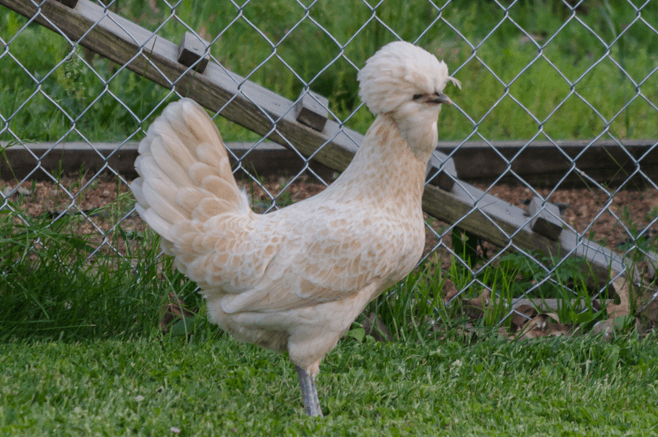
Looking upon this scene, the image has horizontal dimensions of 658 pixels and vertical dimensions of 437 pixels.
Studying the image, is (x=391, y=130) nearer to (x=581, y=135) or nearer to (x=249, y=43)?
(x=581, y=135)

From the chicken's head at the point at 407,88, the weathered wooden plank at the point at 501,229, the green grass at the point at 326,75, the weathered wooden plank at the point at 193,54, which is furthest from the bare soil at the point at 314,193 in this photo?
the chicken's head at the point at 407,88

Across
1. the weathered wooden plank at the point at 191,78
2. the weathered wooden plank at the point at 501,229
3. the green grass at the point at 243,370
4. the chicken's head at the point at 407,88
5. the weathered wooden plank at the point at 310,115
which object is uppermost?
the chicken's head at the point at 407,88

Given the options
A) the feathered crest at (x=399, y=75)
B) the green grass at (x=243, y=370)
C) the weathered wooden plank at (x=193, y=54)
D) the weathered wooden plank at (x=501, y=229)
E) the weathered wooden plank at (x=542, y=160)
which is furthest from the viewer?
the weathered wooden plank at (x=542, y=160)

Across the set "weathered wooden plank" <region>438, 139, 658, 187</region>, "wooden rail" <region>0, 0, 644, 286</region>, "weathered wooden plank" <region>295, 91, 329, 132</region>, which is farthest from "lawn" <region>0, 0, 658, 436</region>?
"weathered wooden plank" <region>438, 139, 658, 187</region>

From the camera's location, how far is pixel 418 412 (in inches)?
93.9

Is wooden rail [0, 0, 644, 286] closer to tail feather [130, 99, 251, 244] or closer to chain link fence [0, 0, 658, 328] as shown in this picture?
chain link fence [0, 0, 658, 328]

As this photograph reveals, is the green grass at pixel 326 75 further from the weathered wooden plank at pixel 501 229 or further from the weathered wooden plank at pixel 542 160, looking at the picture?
the weathered wooden plank at pixel 501 229

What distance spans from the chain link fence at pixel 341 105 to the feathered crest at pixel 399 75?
884mm

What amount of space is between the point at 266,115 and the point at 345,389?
1.29 metres

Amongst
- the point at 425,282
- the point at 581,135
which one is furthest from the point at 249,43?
the point at 425,282

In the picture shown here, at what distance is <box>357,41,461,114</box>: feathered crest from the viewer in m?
2.12

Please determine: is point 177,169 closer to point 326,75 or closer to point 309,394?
point 309,394

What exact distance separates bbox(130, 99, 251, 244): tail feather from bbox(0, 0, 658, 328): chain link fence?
0.74 m

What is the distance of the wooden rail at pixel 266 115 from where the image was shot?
9.66 ft
